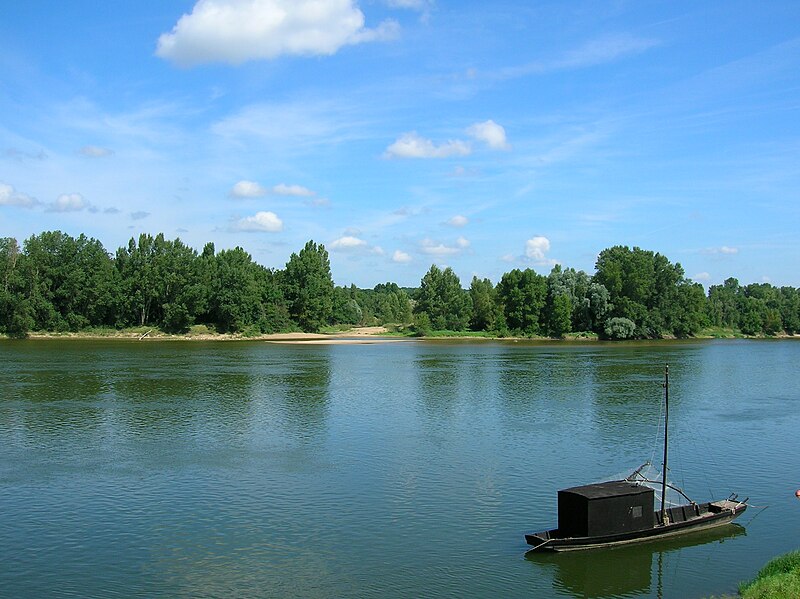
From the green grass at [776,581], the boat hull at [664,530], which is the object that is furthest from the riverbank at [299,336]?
the green grass at [776,581]

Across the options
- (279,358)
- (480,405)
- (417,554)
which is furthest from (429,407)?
(279,358)

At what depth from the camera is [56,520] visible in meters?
22.2

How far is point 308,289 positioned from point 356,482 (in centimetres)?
12108

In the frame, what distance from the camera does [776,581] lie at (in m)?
16.1

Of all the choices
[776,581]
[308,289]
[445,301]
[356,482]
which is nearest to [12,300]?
[308,289]

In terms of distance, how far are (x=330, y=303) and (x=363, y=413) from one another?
351ft

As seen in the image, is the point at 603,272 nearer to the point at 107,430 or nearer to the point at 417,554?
the point at 107,430

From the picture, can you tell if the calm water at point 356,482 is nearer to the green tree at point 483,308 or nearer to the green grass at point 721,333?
the green tree at point 483,308

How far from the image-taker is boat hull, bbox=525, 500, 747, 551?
63.8 feet

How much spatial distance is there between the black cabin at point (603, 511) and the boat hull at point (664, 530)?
0.18 meters

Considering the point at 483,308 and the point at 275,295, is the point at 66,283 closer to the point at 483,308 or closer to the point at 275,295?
the point at 275,295

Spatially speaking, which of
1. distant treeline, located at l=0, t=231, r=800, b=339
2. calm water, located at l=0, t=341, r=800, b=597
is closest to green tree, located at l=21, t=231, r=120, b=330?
distant treeline, located at l=0, t=231, r=800, b=339

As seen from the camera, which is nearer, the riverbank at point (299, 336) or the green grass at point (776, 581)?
the green grass at point (776, 581)

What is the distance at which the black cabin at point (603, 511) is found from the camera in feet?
63.7
